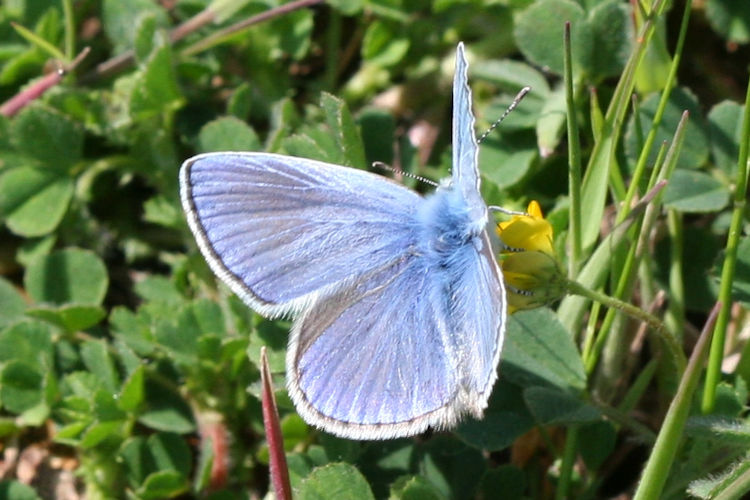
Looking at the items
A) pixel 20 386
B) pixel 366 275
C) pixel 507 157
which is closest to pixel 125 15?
pixel 20 386

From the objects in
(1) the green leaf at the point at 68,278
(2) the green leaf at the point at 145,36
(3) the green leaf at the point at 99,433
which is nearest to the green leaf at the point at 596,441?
(3) the green leaf at the point at 99,433

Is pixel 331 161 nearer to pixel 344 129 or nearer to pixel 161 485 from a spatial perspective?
pixel 344 129

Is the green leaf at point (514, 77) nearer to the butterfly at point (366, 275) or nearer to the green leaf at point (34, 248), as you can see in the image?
the butterfly at point (366, 275)

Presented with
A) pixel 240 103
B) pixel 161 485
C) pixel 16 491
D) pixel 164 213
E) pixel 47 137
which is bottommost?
pixel 16 491

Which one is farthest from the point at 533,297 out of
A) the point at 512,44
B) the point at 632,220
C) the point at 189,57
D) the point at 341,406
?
the point at 189,57

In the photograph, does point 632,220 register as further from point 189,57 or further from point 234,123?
point 189,57
